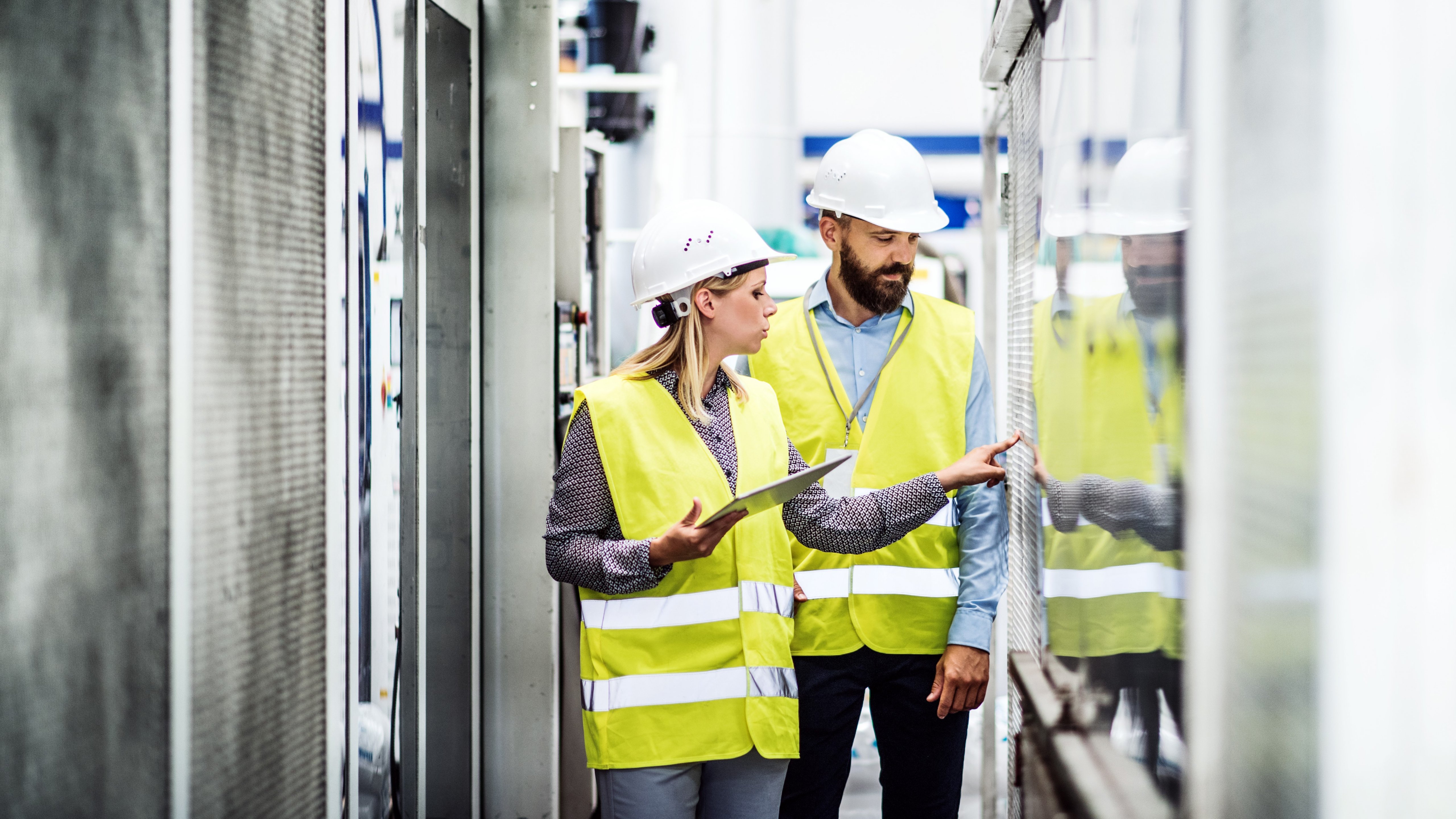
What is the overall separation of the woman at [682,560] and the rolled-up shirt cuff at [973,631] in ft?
1.23

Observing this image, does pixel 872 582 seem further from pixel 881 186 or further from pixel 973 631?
pixel 881 186

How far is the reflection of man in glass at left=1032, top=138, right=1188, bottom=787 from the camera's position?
2.58 feet

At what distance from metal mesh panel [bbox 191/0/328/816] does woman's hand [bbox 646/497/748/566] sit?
46 cm

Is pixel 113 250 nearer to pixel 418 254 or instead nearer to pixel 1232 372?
pixel 1232 372

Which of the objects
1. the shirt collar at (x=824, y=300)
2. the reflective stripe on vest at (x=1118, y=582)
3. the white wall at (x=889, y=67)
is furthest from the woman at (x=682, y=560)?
the white wall at (x=889, y=67)

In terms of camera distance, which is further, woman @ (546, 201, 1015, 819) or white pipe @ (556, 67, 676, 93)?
white pipe @ (556, 67, 676, 93)

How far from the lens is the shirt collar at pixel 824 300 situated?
2.10 metres

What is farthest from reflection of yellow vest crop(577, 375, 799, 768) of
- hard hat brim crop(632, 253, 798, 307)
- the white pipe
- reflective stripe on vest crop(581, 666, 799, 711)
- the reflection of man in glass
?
the white pipe

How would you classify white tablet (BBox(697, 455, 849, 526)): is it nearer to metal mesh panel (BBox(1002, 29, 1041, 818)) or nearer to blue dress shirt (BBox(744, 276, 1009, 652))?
metal mesh panel (BBox(1002, 29, 1041, 818))

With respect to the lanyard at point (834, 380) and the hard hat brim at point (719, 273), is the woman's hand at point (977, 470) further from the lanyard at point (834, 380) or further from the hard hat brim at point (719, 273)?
the hard hat brim at point (719, 273)

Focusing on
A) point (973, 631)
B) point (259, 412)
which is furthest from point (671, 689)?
point (259, 412)

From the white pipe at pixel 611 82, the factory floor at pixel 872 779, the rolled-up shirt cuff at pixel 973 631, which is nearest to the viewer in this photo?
the rolled-up shirt cuff at pixel 973 631

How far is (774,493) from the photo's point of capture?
4.68 ft

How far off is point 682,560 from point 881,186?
91 cm
